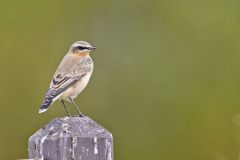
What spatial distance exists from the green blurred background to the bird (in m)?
3.46

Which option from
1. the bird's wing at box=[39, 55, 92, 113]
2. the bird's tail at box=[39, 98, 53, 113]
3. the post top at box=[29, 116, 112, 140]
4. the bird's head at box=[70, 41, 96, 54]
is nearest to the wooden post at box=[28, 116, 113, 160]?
the post top at box=[29, 116, 112, 140]

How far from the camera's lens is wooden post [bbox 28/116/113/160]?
5.77 metres

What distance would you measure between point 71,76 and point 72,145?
402 cm

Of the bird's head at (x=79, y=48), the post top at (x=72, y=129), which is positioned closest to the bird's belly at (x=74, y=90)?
the bird's head at (x=79, y=48)

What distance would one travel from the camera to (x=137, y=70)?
17031mm

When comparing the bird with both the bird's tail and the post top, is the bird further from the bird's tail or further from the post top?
the post top

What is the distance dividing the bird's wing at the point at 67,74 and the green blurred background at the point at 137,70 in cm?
365

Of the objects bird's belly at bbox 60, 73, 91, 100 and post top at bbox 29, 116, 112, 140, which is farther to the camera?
bird's belly at bbox 60, 73, 91, 100

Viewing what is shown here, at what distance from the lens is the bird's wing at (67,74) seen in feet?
30.2

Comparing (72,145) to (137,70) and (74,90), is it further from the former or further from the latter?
(137,70)

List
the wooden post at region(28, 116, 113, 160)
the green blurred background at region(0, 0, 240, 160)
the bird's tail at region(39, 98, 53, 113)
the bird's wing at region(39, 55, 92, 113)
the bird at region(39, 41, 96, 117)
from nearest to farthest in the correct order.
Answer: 1. the wooden post at region(28, 116, 113, 160)
2. the bird's tail at region(39, 98, 53, 113)
3. the bird's wing at region(39, 55, 92, 113)
4. the bird at region(39, 41, 96, 117)
5. the green blurred background at region(0, 0, 240, 160)

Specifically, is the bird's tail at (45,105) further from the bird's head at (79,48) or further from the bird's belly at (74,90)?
the bird's head at (79,48)

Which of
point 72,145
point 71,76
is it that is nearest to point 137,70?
point 71,76

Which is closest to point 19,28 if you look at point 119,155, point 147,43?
point 147,43
